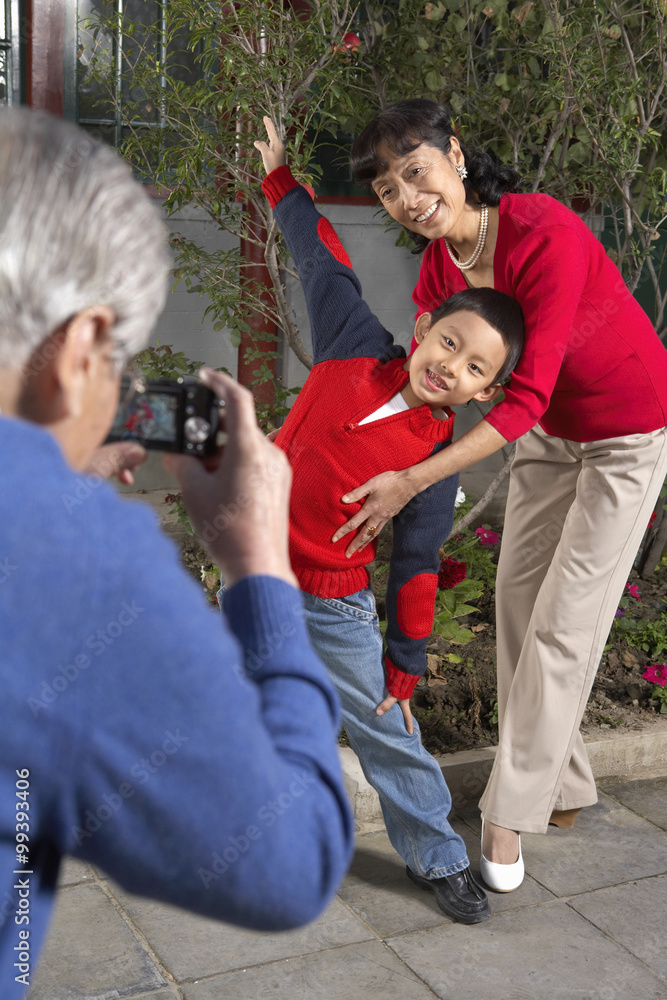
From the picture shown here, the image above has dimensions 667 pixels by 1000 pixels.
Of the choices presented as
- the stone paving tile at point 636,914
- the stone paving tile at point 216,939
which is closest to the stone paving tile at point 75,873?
the stone paving tile at point 216,939

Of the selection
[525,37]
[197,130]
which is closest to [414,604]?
[197,130]

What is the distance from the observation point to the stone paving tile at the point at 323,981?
92.7 inches

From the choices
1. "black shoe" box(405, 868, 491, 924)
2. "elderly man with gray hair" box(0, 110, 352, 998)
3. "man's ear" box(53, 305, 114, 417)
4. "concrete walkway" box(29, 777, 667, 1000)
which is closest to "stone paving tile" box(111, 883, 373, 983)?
"concrete walkway" box(29, 777, 667, 1000)

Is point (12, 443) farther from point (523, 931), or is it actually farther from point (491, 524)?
point (491, 524)

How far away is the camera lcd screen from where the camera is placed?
1089 mm

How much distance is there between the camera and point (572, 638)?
281 cm

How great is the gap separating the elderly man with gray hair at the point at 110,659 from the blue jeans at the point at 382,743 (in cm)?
146

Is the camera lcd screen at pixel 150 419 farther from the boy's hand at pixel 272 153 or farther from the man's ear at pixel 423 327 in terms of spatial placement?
the boy's hand at pixel 272 153

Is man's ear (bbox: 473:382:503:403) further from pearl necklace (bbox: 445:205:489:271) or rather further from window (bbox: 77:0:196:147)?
window (bbox: 77:0:196:147)

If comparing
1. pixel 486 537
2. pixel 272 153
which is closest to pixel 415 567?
pixel 272 153

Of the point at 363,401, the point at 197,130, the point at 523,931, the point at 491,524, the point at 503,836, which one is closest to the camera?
the point at 363,401

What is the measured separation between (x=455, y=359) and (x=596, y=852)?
168 cm

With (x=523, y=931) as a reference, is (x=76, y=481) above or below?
above

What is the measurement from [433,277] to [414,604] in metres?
0.95
